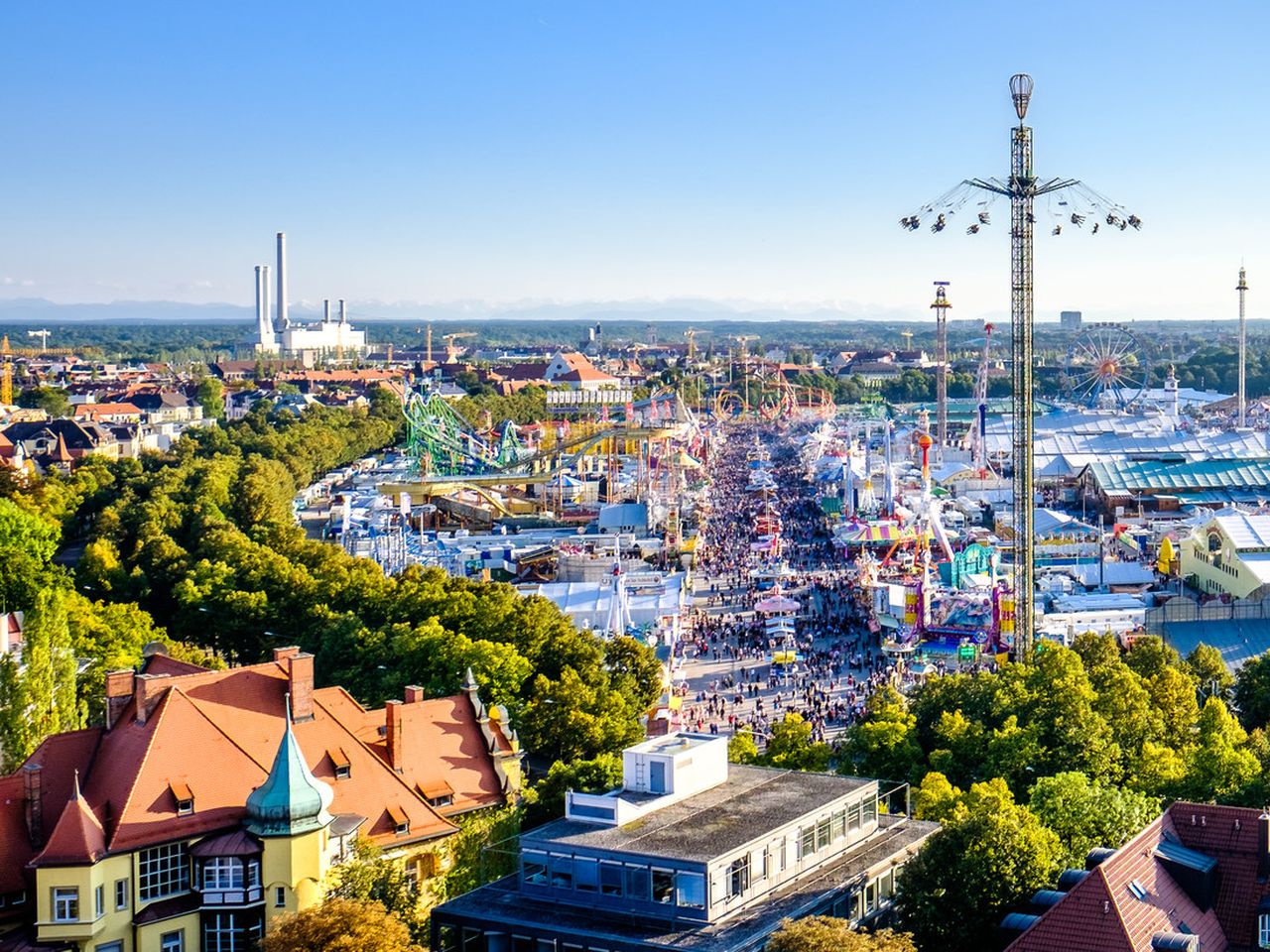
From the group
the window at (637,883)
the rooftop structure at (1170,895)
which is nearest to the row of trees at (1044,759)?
the rooftop structure at (1170,895)

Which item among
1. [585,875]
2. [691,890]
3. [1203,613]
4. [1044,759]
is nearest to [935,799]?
[1044,759]

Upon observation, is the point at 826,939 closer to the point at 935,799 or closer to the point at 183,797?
the point at 935,799

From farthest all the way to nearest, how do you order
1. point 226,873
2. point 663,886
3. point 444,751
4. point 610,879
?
point 444,751
point 226,873
point 610,879
point 663,886

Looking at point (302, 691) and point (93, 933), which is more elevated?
point (302, 691)

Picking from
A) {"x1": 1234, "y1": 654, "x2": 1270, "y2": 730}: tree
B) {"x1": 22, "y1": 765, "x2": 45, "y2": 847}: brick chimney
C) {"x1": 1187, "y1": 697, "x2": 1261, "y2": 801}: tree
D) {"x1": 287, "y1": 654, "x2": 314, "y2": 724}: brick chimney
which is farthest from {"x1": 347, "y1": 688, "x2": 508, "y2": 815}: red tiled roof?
{"x1": 1234, "y1": 654, "x2": 1270, "y2": 730}: tree

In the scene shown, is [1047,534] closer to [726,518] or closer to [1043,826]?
[726,518]

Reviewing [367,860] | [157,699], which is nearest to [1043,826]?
[367,860]
